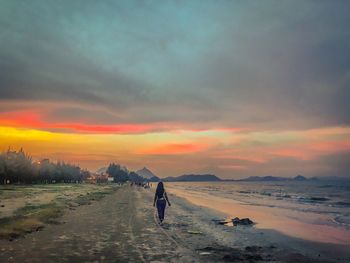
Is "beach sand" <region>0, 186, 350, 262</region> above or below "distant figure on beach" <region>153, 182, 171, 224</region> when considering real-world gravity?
below

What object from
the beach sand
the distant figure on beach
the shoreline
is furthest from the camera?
the distant figure on beach

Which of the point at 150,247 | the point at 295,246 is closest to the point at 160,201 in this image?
the point at 295,246

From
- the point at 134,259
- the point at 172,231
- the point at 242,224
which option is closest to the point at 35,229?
the point at 172,231

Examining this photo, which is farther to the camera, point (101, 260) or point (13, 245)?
point (13, 245)

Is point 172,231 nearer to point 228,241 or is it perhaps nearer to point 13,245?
point 228,241

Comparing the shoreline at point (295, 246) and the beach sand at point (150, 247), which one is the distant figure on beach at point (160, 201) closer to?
the beach sand at point (150, 247)

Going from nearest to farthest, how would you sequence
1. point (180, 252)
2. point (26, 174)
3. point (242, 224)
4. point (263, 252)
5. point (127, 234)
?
point (180, 252), point (263, 252), point (127, 234), point (242, 224), point (26, 174)

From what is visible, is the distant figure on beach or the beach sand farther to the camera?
the distant figure on beach

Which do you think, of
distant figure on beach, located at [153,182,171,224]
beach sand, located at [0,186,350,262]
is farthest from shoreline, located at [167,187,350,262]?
distant figure on beach, located at [153,182,171,224]

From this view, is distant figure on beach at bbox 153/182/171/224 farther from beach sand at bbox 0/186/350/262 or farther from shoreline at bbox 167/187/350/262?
shoreline at bbox 167/187/350/262

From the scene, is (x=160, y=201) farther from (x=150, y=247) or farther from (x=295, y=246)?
(x=150, y=247)

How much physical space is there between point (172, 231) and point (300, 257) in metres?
8.55

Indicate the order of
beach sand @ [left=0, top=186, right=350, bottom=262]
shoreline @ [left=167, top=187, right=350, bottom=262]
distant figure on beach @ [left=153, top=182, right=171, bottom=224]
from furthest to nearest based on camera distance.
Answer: distant figure on beach @ [left=153, top=182, right=171, bottom=224], shoreline @ [left=167, top=187, right=350, bottom=262], beach sand @ [left=0, top=186, right=350, bottom=262]

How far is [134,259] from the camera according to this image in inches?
539
